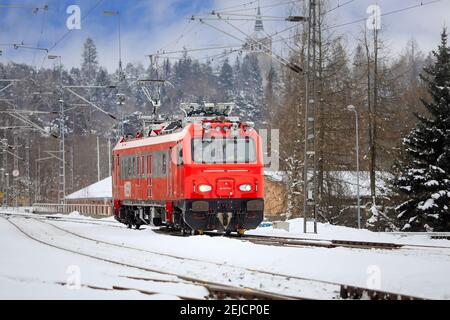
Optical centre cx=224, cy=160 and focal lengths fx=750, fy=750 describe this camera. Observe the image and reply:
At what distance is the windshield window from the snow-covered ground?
2856 mm

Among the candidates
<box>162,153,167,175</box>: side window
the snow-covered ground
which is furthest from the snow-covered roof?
the snow-covered ground

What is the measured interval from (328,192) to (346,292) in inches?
1372

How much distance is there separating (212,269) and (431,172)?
23.0 m

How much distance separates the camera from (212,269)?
570 inches

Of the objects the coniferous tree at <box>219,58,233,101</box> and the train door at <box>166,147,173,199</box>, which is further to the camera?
the coniferous tree at <box>219,58,233,101</box>

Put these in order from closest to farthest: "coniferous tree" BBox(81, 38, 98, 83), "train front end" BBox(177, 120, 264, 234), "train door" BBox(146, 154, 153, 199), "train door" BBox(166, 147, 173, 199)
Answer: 1. "train front end" BBox(177, 120, 264, 234)
2. "train door" BBox(166, 147, 173, 199)
3. "train door" BBox(146, 154, 153, 199)
4. "coniferous tree" BBox(81, 38, 98, 83)

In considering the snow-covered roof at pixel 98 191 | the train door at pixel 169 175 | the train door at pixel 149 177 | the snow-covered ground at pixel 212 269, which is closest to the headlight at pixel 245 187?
the train door at pixel 169 175

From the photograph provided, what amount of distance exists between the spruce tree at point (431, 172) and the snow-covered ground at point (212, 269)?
1756 cm

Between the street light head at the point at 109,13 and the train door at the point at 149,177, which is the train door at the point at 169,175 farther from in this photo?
the street light head at the point at 109,13

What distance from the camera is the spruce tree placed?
34688 mm

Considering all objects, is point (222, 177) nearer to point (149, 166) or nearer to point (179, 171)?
point (179, 171)

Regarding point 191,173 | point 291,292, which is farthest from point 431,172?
point 291,292

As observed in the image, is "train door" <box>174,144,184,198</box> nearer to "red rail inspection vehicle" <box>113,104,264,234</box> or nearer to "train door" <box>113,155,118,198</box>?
"red rail inspection vehicle" <box>113,104,264,234</box>
